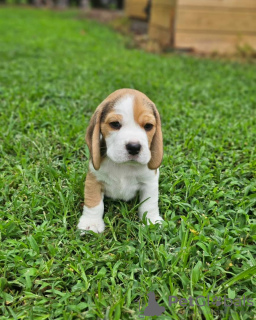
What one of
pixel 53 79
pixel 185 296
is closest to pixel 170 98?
pixel 53 79

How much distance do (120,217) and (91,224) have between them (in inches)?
12.3

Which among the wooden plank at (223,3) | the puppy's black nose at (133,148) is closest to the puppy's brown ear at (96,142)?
the puppy's black nose at (133,148)

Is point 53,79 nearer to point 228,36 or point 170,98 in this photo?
point 170,98

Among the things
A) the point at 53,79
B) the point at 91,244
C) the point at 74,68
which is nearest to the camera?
the point at 91,244

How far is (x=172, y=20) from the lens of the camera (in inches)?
381

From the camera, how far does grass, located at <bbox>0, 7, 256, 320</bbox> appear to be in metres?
2.25

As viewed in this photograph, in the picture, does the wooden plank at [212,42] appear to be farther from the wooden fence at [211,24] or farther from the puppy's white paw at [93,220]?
the puppy's white paw at [93,220]

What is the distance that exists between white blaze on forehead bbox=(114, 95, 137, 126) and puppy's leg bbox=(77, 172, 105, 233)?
0.59 metres

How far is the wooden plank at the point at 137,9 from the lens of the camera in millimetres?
14733

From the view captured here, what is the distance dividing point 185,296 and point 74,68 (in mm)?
6213
